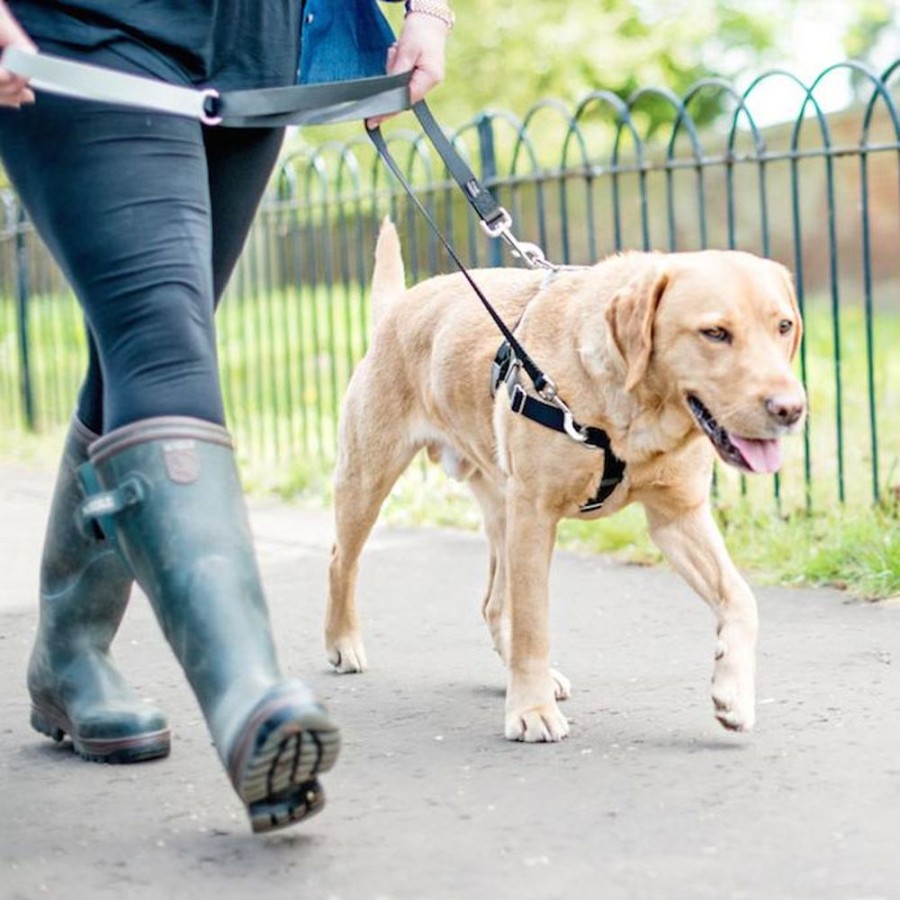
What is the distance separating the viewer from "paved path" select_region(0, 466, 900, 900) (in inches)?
106

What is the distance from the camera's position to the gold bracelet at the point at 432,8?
11.4ft

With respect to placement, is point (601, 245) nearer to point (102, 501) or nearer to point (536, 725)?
point (536, 725)

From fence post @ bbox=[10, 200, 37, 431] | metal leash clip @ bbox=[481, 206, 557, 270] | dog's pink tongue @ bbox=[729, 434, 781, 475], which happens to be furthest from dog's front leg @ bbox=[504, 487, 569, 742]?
fence post @ bbox=[10, 200, 37, 431]

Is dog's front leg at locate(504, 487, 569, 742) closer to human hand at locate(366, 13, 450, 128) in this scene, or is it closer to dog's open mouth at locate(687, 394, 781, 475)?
dog's open mouth at locate(687, 394, 781, 475)

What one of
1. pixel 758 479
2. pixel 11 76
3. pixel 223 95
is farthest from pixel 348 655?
pixel 758 479

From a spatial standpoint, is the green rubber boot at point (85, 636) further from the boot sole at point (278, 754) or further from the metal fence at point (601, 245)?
the metal fence at point (601, 245)

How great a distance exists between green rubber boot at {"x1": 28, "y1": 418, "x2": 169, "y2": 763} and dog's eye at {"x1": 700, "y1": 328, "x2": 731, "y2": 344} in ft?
4.23

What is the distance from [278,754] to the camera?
257cm

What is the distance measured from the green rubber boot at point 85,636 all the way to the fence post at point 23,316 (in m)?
8.26

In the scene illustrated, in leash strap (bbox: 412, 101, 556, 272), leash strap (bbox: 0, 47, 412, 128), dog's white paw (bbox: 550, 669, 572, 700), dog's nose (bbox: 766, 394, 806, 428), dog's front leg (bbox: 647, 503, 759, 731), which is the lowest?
dog's white paw (bbox: 550, 669, 572, 700)

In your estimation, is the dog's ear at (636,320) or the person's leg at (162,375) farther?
the dog's ear at (636,320)

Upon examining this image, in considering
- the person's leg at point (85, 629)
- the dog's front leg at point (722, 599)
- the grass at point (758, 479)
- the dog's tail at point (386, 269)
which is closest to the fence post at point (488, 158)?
the grass at point (758, 479)

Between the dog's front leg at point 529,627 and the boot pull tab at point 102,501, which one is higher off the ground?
the boot pull tab at point 102,501

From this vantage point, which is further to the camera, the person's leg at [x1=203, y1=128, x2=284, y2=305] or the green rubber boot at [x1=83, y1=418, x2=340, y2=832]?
the person's leg at [x1=203, y1=128, x2=284, y2=305]
